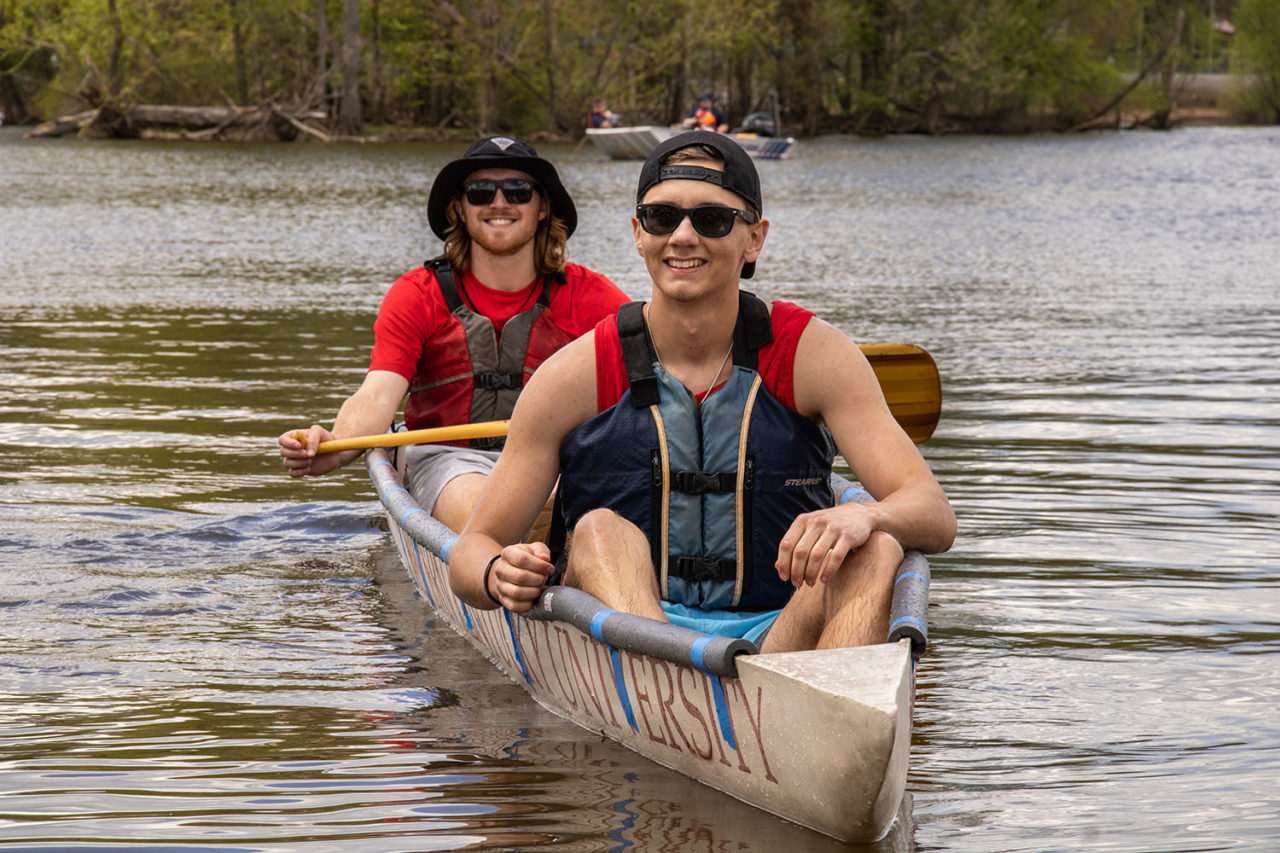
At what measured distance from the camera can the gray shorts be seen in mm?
5273

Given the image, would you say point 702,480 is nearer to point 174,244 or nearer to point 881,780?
point 881,780

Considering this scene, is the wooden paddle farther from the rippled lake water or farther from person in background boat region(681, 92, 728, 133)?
person in background boat region(681, 92, 728, 133)

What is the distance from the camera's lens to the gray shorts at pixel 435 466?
5.27m

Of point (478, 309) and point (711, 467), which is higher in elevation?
point (478, 309)

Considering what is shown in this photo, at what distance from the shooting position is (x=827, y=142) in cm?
5703

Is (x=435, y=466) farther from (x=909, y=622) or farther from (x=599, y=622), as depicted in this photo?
(x=909, y=622)

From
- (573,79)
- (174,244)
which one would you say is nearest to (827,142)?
(573,79)

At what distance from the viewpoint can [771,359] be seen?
3.74 metres

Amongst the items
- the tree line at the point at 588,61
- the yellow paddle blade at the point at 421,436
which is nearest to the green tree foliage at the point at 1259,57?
the tree line at the point at 588,61

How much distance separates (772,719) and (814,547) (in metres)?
0.35

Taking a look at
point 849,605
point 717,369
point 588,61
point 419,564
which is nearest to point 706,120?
point 588,61

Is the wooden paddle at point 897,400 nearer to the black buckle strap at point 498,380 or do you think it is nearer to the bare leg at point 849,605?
the black buckle strap at point 498,380

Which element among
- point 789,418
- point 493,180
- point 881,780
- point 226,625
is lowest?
point 226,625

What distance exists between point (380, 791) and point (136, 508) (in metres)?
3.26
